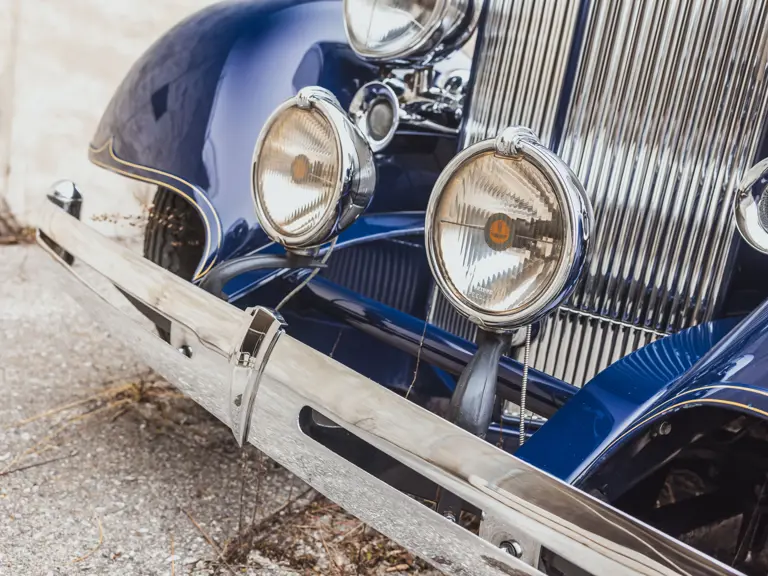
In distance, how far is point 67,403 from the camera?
2012 millimetres

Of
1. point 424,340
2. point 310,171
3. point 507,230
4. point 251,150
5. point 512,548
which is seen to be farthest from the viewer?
point 251,150

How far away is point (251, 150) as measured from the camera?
5.34 ft

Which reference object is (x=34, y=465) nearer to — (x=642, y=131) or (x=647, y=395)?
(x=647, y=395)

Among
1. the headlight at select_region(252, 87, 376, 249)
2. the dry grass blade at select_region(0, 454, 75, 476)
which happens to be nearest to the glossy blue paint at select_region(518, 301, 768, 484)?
the headlight at select_region(252, 87, 376, 249)

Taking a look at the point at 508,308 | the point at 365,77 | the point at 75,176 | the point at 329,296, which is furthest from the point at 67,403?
the point at 75,176

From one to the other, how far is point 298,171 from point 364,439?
1.62ft

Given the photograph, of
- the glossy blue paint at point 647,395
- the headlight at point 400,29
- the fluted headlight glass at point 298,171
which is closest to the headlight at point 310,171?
the fluted headlight glass at point 298,171

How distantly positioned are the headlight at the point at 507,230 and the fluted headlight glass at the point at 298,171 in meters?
0.25

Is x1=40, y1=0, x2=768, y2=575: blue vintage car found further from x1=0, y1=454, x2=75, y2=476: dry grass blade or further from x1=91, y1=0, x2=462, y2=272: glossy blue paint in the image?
x1=0, y1=454, x2=75, y2=476: dry grass blade

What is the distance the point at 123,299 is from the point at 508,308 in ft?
2.66

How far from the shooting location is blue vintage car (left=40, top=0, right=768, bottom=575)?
3.22 ft

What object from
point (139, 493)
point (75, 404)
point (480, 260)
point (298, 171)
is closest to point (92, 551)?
point (139, 493)

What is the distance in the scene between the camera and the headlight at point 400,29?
1.54 metres

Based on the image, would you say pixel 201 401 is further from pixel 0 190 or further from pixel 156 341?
pixel 0 190
